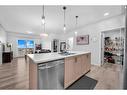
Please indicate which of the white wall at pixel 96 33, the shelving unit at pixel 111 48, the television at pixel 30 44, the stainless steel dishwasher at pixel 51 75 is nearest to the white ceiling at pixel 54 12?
the white wall at pixel 96 33

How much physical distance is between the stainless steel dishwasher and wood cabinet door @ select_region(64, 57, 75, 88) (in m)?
0.16

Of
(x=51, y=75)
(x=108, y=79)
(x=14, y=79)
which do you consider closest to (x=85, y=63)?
(x=108, y=79)

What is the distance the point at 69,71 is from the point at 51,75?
634 millimetres

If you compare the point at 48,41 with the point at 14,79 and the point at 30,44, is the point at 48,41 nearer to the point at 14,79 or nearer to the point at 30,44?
the point at 30,44

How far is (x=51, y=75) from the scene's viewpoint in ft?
4.89

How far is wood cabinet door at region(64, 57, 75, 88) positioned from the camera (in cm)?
187

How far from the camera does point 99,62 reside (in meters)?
4.10

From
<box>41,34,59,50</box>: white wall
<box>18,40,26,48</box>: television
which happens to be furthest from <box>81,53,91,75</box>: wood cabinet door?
<box>18,40,26,48</box>: television

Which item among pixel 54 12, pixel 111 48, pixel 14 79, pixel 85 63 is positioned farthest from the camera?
pixel 111 48

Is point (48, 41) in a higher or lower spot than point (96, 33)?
lower

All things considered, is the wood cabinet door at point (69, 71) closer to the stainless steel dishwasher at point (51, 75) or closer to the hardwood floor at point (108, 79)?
the stainless steel dishwasher at point (51, 75)

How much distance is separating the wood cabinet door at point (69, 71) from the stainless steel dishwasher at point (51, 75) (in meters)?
0.16
